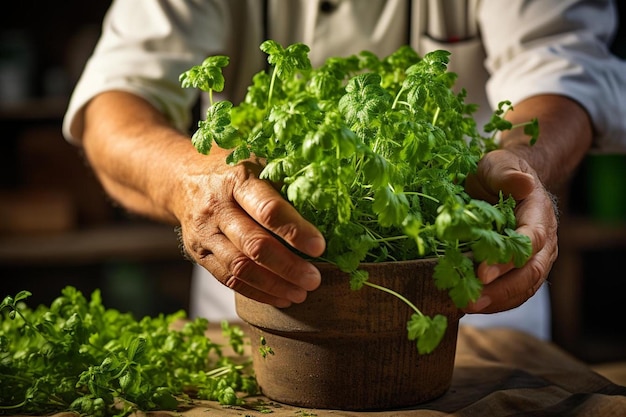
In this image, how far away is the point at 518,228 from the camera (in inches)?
32.9

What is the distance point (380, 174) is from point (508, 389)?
1.28 feet

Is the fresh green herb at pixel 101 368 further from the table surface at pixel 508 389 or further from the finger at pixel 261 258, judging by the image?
the finger at pixel 261 258

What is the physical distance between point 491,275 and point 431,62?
0.24m

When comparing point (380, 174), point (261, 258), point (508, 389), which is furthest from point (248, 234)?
point (508, 389)

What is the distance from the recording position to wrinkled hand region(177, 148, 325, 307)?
0.79 metres

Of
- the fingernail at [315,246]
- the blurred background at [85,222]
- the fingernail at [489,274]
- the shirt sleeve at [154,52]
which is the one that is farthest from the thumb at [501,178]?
the blurred background at [85,222]

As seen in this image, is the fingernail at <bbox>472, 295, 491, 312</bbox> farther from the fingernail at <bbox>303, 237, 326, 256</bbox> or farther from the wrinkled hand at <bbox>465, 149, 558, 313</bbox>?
the fingernail at <bbox>303, 237, 326, 256</bbox>

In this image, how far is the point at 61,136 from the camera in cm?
261

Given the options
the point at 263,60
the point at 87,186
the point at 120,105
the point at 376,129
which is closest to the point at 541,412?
the point at 376,129

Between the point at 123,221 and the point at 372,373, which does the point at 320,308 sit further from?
the point at 123,221

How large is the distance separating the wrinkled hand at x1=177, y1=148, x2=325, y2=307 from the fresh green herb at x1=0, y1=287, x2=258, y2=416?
0.14 meters

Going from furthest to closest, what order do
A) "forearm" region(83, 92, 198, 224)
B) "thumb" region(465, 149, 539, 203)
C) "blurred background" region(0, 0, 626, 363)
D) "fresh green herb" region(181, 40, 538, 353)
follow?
"blurred background" region(0, 0, 626, 363) → "forearm" region(83, 92, 198, 224) → "thumb" region(465, 149, 539, 203) → "fresh green herb" region(181, 40, 538, 353)

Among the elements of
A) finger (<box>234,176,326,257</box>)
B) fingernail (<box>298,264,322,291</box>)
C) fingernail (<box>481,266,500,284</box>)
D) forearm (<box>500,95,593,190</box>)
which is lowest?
fingernail (<box>298,264,322,291</box>)

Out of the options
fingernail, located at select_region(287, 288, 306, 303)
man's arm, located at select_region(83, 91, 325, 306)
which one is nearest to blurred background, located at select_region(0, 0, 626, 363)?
man's arm, located at select_region(83, 91, 325, 306)
